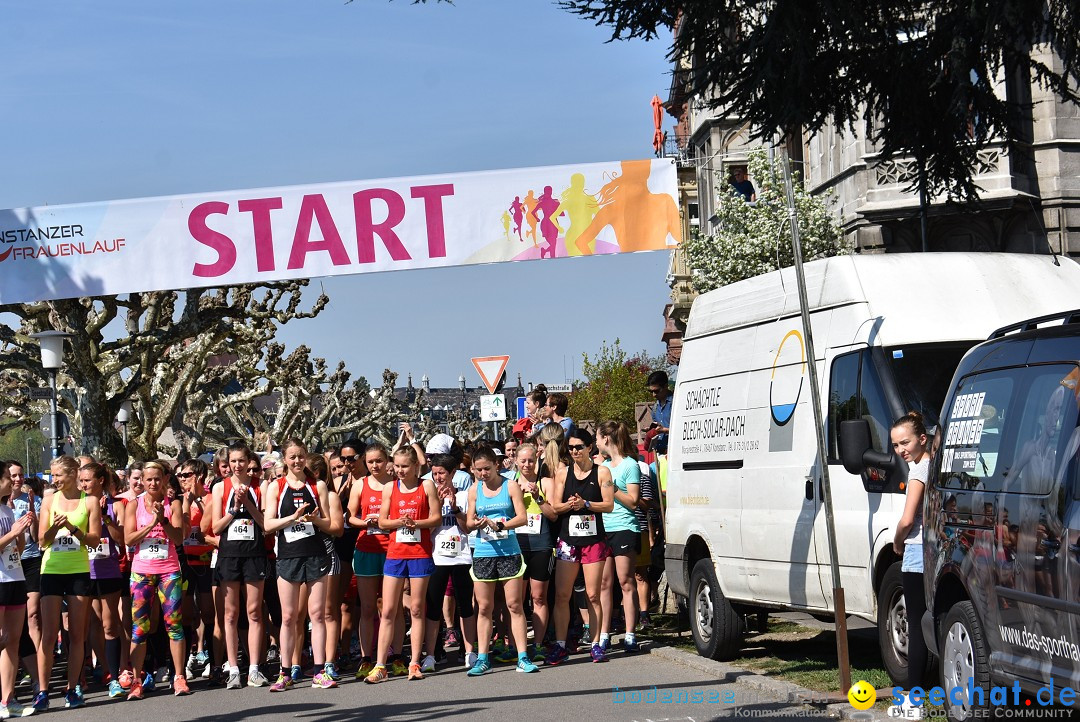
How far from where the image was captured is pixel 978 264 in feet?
33.4

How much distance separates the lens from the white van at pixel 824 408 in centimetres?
944

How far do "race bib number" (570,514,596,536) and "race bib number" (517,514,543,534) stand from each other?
269mm

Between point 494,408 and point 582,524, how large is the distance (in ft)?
28.7

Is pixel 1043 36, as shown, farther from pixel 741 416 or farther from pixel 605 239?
pixel 605 239

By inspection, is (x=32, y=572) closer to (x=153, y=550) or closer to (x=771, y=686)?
(x=153, y=550)

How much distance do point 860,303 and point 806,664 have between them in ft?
9.22

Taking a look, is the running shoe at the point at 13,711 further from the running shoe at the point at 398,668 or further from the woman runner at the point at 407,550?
the running shoe at the point at 398,668

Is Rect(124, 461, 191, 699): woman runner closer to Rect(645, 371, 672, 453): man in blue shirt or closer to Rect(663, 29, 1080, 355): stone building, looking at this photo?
Rect(645, 371, 672, 453): man in blue shirt

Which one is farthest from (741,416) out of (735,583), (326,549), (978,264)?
(326,549)

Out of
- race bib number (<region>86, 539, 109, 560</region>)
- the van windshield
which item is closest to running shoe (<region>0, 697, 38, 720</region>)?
race bib number (<region>86, 539, 109, 560</region>)

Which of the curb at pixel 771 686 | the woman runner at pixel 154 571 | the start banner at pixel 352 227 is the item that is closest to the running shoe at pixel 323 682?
the woman runner at pixel 154 571

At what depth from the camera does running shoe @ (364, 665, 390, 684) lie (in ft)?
39.1

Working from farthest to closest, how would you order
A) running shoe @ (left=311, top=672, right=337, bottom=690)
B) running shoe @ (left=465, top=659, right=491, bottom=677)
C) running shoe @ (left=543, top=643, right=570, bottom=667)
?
running shoe @ (left=543, top=643, right=570, bottom=667), running shoe @ (left=465, top=659, right=491, bottom=677), running shoe @ (left=311, top=672, right=337, bottom=690)

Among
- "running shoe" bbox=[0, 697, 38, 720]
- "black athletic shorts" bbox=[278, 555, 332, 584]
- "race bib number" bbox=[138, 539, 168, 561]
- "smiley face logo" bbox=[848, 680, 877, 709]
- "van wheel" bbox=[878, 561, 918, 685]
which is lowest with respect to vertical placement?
"running shoe" bbox=[0, 697, 38, 720]
